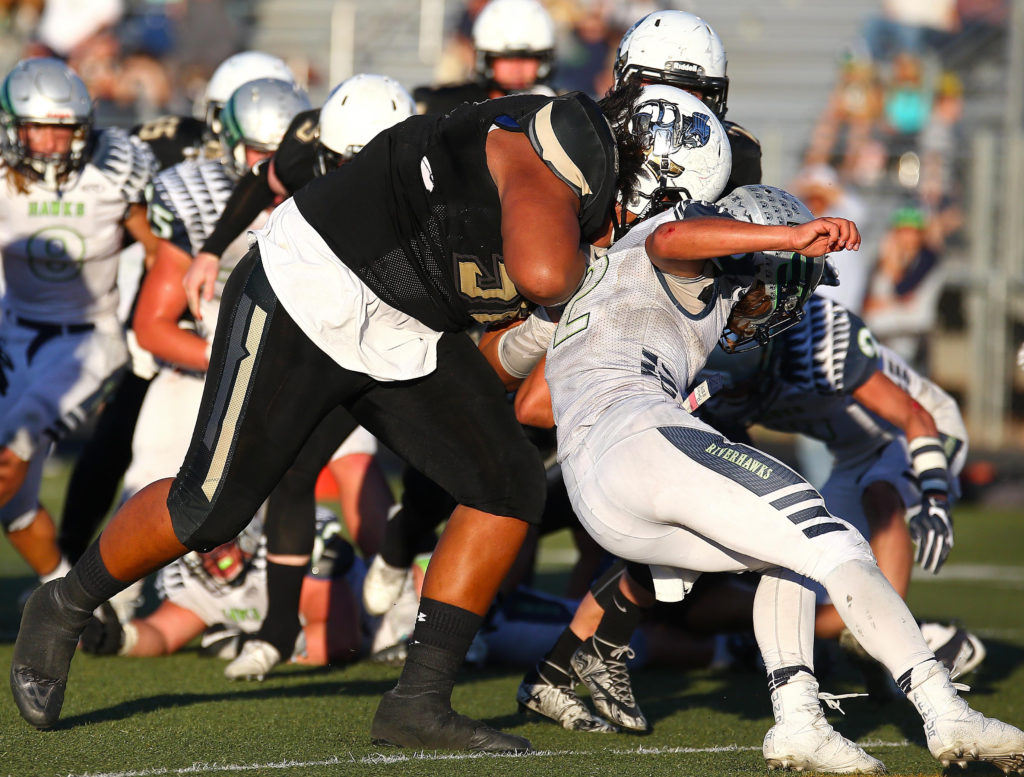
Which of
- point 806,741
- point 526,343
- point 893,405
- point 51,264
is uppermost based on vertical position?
point 526,343

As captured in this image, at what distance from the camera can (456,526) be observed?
3535 mm

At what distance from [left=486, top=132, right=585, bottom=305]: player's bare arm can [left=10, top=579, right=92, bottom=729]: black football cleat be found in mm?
1497

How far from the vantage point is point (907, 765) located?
11.3 feet

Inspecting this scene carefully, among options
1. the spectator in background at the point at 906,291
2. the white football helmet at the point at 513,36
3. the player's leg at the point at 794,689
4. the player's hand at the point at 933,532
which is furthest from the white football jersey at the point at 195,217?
the spectator in background at the point at 906,291

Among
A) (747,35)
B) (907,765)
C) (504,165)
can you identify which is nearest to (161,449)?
(504,165)

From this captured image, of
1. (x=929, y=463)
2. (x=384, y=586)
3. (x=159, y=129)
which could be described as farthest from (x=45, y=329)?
(x=929, y=463)

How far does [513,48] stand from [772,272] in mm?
3555

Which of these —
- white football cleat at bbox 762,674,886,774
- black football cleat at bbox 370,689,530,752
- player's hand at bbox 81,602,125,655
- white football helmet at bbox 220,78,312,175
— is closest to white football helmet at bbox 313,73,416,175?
white football helmet at bbox 220,78,312,175

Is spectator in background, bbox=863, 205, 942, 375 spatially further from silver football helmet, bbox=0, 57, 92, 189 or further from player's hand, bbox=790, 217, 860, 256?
player's hand, bbox=790, 217, 860, 256

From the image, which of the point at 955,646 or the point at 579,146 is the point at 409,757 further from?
the point at 955,646

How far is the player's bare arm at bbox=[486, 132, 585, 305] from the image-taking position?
307 cm

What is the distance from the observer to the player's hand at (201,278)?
4.82 m

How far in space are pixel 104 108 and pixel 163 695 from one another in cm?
909

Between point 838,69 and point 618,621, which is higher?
point 838,69
